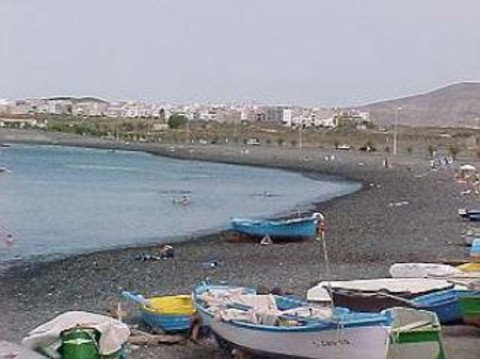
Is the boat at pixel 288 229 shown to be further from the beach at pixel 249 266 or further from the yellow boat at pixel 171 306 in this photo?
the yellow boat at pixel 171 306

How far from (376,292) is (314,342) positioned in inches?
119

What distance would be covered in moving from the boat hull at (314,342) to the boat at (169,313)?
1946 millimetres

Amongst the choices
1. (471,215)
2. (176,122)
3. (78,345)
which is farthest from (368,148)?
(78,345)

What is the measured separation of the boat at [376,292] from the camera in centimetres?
1387

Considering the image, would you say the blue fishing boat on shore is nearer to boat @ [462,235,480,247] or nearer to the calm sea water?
boat @ [462,235,480,247]

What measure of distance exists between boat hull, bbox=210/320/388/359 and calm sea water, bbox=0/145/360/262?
17.4 meters

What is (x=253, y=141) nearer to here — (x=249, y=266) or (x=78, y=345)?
(x=249, y=266)

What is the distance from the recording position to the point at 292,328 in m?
11.6

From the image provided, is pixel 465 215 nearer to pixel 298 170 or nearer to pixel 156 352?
pixel 156 352

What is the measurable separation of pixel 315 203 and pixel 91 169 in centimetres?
4522

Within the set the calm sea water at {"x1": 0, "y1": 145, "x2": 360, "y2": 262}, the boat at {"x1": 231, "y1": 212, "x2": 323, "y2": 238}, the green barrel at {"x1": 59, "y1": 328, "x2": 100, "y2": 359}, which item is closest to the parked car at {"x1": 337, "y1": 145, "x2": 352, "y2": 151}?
the calm sea water at {"x1": 0, "y1": 145, "x2": 360, "y2": 262}

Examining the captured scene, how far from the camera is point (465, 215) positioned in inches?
1345

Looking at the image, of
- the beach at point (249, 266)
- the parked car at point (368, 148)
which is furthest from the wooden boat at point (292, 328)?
the parked car at point (368, 148)

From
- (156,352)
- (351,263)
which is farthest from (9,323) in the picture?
(351,263)
